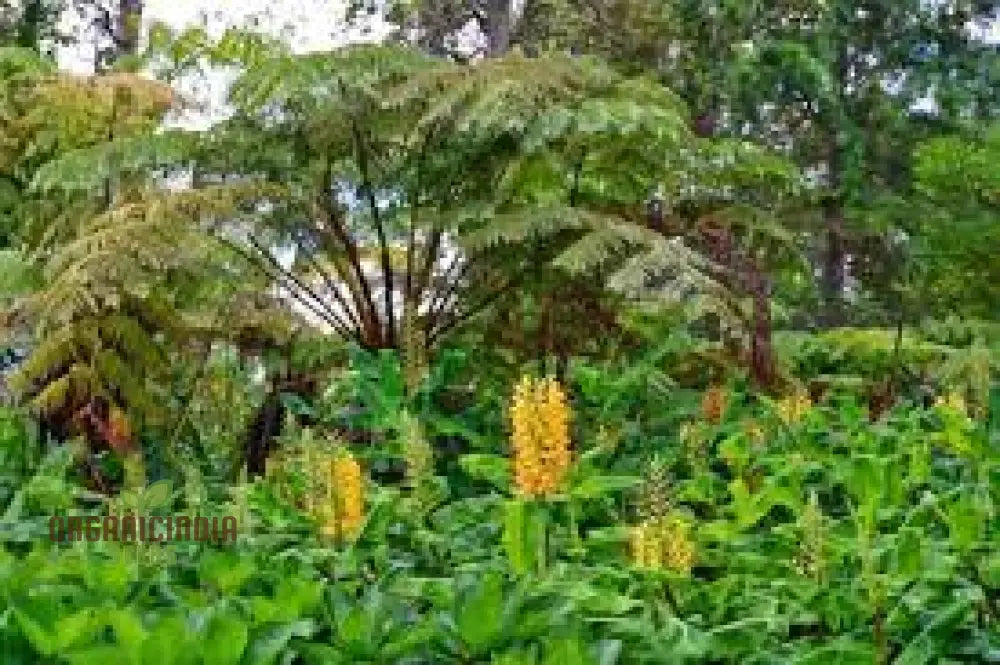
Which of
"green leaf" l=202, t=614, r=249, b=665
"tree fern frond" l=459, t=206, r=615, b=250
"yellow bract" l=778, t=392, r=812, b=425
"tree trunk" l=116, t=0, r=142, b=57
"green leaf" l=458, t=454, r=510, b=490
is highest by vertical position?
"tree trunk" l=116, t=0, r=142, b=57

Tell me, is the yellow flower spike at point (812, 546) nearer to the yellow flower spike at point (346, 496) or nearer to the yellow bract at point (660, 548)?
the yellow bract at point (660, 548)

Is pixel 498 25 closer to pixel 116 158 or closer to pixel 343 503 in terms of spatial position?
pixel 116 158

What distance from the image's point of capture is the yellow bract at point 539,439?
198 cm

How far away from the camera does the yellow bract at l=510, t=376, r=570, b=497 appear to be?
77.8 inches

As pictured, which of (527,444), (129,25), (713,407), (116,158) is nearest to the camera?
(527,444)

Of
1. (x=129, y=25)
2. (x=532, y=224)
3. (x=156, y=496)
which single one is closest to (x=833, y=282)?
(x=129, y=25)

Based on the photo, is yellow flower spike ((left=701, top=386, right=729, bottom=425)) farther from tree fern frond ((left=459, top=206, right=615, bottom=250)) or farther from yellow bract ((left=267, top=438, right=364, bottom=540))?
yellow bract ((left=267, top=438, right=364, bottom=540))

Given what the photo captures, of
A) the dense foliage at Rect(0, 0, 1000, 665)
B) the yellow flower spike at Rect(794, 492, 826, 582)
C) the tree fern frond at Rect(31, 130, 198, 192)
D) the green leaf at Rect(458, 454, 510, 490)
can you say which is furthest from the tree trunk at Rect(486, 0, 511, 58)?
the yellow flower spike at Rect(794, 492, 826, 582)

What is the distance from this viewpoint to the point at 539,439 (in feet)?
6.53

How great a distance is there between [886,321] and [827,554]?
7839 millimetres

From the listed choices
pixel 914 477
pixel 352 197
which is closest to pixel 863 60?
pixel 352 197

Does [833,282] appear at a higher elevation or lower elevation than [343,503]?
higher

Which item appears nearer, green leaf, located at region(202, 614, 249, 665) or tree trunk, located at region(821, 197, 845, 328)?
green leaf, located at region(202, 614, 249, 665)

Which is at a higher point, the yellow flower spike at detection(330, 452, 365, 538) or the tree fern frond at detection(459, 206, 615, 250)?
the tree fern frond at detection(459, 206, 615, 250)
